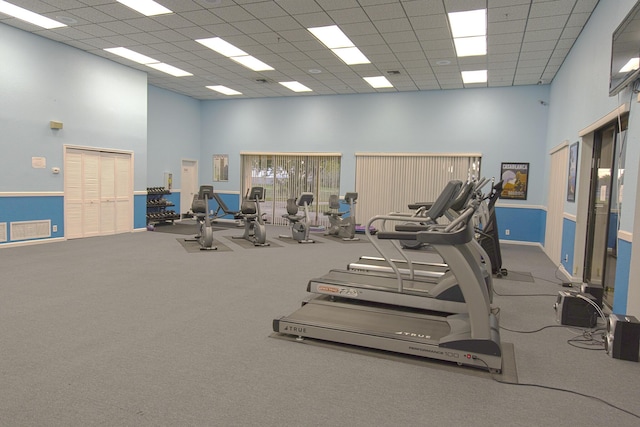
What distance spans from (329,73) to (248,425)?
881cm

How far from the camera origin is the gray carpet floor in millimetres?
2494

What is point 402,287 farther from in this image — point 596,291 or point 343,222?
point 343,222

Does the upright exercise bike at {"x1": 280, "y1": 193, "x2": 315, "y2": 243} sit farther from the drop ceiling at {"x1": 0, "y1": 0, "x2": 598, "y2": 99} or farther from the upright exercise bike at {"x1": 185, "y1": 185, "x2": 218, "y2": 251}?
the drop ceiling at {"x1": 0, "y1": 0, "x2": 598, "y2": 99}

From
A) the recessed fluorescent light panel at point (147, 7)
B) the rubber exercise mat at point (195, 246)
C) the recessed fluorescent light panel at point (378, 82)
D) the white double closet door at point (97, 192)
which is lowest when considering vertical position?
the rubber exercise mat at point (195, 246)

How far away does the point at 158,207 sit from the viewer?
11.7 meters

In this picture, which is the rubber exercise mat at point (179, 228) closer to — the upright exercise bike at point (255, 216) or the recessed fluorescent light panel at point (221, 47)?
the upright exercise bike at point (255, 216)

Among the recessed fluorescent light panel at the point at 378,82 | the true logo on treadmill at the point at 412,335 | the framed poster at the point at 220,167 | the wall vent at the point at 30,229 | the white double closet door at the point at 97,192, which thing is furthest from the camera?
the framed poster at the point at 220,167

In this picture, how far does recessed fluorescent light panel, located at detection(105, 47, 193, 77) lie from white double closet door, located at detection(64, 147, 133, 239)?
7.04 ft

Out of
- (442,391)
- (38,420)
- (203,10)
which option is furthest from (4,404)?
(203,10)

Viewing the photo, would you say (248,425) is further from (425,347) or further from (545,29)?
(545,29)

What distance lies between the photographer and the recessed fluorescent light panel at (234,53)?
8.04 m

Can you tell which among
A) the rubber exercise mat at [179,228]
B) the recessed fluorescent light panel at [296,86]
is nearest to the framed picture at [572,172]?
the recessed fluorescent light panel at [296,86]

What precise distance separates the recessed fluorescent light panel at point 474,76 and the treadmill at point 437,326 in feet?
Result: 23.9

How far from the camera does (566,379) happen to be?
3.06 meters
